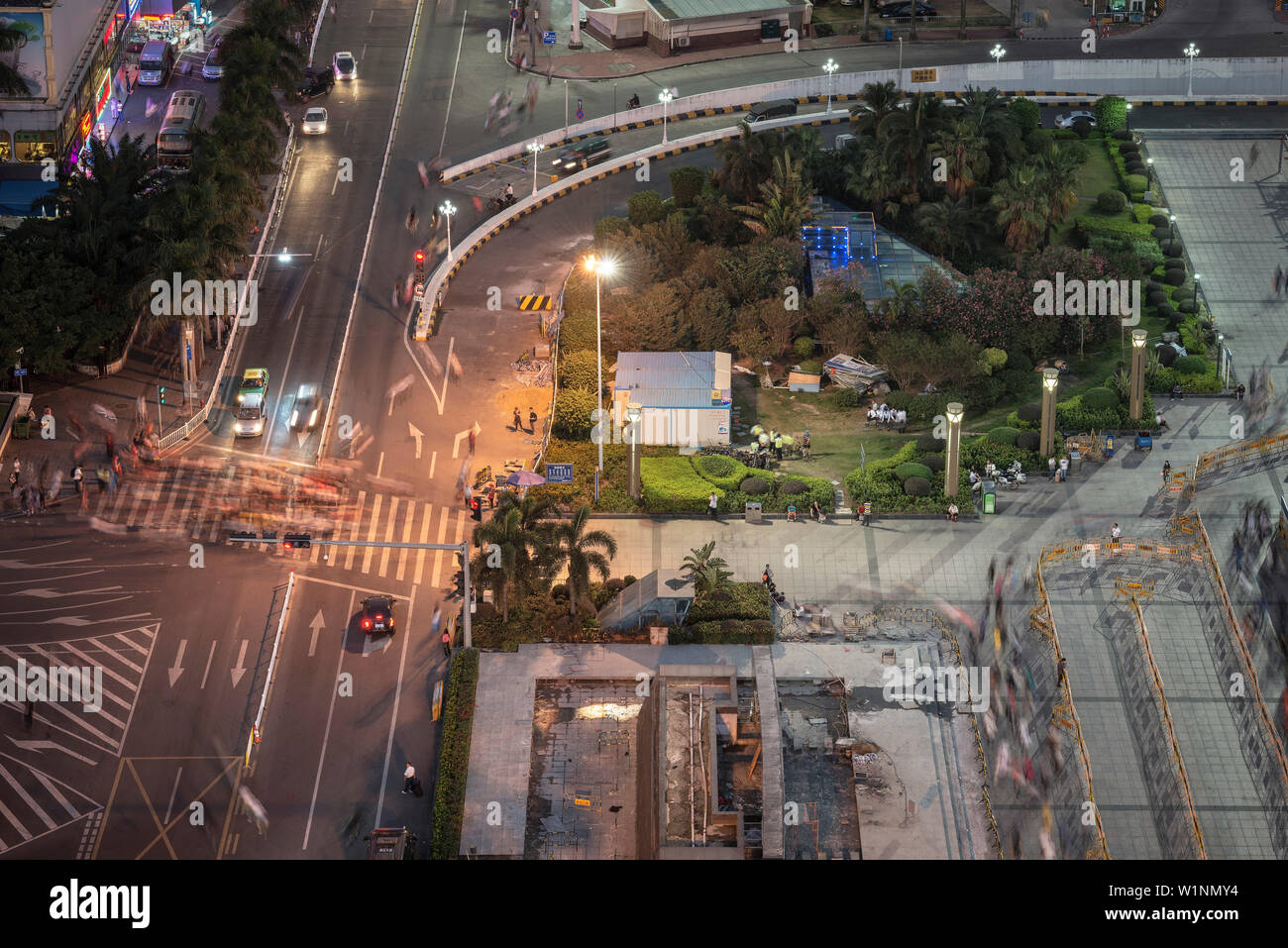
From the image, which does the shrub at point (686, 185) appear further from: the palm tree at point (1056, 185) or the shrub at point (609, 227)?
the palm tree at point (1056, 185)

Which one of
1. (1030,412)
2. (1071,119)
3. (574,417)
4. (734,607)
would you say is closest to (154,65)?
(574,417)

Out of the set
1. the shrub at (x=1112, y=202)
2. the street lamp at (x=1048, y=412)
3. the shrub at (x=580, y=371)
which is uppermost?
the shrub at (x=1112, y=202)

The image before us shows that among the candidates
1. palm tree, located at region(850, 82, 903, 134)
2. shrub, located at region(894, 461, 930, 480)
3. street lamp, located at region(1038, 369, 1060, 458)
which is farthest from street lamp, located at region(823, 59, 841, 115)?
shrub, located at region(894, 461, 930, 480)

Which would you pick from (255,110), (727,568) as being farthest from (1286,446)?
(255,110)

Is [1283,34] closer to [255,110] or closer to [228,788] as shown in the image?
[255,110]

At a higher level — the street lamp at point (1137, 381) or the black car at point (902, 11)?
the black car at point (902, 11)

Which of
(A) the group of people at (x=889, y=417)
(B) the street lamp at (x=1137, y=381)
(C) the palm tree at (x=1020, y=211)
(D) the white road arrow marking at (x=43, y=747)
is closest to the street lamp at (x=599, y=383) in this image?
(A) the group of people at (x=889, y=417)

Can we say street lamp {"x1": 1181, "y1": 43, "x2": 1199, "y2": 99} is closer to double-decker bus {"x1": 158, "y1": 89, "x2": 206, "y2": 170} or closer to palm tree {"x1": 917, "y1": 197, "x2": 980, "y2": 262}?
palm tree {"x1": 917, "y1": 197, "x2": 980, "y2": 262}

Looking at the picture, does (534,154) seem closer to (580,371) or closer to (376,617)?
(580,371)
